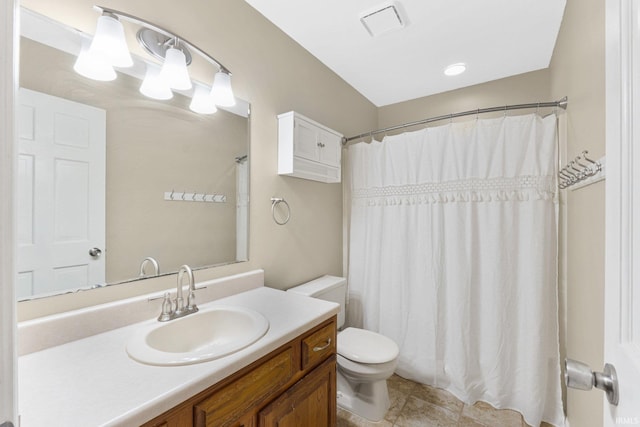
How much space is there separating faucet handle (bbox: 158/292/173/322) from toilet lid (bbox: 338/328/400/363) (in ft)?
3.34

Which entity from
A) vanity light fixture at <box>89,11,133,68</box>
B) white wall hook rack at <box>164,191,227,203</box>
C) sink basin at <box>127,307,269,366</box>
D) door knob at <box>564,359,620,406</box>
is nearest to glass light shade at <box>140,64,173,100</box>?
vanity light fixture at <box>89,11,133,68</box>

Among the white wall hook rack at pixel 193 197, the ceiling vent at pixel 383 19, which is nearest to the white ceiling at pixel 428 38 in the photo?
the ceiling vent at pixel 383 19

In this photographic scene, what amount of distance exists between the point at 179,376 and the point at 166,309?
1.56 ft

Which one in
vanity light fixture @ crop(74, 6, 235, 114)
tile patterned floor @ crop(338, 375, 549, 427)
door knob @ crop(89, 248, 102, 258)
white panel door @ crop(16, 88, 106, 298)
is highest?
vanity light fixture @ crop(74, 6, 235, 114)

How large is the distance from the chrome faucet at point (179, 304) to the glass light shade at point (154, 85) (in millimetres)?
766

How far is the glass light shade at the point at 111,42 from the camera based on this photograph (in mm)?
1007

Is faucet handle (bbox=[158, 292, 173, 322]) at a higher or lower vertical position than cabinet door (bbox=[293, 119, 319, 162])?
lower

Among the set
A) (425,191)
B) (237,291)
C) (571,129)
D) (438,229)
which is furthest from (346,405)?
(571,129)

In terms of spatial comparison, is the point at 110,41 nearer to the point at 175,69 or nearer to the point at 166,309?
A: the point at 175,69

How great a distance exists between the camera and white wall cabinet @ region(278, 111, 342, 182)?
1.71m

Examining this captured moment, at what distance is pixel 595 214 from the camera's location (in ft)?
3.38

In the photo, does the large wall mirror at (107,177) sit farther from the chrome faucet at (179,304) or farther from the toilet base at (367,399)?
the toilet base at (367,399)

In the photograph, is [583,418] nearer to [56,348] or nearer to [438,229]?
[438,229]

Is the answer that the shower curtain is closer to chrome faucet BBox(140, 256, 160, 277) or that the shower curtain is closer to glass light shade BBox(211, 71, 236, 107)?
glass light shade BBox(211, 71, 236, 107)
